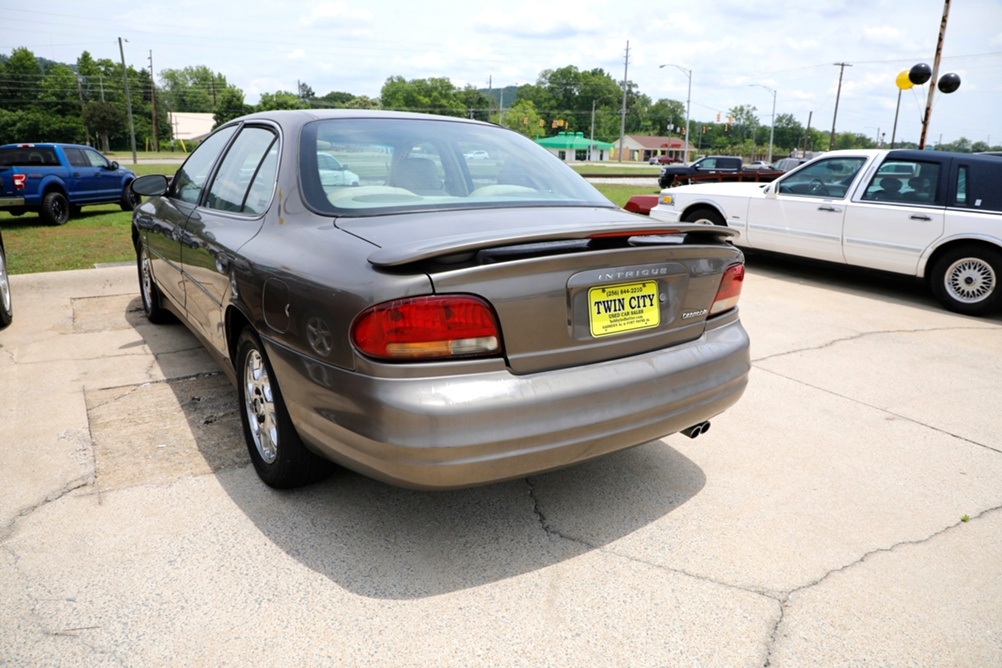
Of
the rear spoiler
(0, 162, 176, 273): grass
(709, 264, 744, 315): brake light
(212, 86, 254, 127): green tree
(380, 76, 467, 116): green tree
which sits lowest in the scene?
(0, 162, 176, 273): grass

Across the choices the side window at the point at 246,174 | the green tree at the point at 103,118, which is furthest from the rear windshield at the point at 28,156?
the green tree at the point at 103,118

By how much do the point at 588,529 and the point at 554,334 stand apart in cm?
90

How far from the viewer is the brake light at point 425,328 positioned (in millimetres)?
2268

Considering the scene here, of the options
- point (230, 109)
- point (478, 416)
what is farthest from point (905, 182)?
Result: point (230, 109)

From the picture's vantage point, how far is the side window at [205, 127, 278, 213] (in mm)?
3213

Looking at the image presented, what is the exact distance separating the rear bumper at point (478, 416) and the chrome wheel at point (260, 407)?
0.99ft

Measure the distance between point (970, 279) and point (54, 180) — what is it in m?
14.5

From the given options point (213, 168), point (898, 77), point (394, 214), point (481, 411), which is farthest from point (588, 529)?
point (898, 77)

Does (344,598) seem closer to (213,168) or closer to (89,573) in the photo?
(89,573)

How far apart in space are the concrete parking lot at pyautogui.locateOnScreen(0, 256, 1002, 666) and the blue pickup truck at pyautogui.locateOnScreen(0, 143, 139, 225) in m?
10.3

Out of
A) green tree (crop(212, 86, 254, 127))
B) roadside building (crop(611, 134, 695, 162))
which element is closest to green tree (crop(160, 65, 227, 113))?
green tree (crop(212, 86, 254, 127))

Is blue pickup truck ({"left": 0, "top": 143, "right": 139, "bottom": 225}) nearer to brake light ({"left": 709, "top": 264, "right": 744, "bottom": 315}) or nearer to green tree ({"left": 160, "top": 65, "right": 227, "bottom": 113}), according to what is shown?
brake light ({"left": 709, "top": 264, "right": 744, "bottom": 315})

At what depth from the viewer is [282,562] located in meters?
2.61

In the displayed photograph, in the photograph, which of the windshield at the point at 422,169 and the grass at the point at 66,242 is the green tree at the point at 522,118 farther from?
the windshield at the point at 422,169
